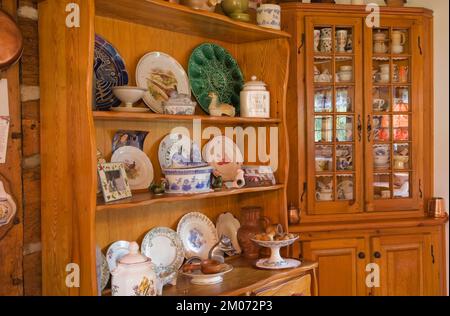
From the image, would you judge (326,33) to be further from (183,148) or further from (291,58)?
(183,148)

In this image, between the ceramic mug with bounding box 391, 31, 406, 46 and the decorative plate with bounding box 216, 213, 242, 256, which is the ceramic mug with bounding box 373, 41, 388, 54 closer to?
the ceramic mug with bounding box 391, 31, 406, 46

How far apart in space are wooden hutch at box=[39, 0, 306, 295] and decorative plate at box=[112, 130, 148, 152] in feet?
0.09

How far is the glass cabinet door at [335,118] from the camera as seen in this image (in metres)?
2.80

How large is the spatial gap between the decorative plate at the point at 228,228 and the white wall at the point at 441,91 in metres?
1.40

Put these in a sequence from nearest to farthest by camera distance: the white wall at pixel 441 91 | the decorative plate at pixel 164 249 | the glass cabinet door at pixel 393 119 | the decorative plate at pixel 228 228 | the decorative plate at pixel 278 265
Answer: the decorative plate at pixel 164 249, the decorative plate at pixel 278 265, the decorative plate at pixel 228 228, the glass cabinet door at pixel 393 119, the white wall at pixel 441 91

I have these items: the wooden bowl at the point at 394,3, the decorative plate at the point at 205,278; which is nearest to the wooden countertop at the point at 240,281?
the decorative plate at the point at 205,278

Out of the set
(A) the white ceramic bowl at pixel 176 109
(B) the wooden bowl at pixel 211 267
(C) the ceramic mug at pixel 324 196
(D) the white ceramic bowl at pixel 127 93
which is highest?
(D) the white ceramic bowl at pixel 127 93

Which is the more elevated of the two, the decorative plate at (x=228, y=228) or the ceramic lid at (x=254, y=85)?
the ceramic lid at (x=254, y=85)

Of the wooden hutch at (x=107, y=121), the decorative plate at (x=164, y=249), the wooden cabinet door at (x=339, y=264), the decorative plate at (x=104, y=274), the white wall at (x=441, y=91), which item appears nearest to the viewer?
the wooden hutch at (x=107, y=121)

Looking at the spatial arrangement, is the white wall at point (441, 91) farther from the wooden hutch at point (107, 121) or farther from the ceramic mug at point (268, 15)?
the wooden hutch at point (107, 121)

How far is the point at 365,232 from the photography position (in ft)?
9.21

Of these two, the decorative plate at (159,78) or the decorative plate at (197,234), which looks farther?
the decorative plate at (197,234)

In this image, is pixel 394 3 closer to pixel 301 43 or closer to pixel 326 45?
pixel 326 45
